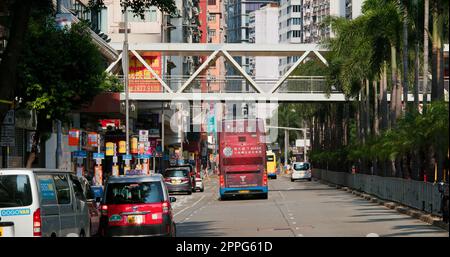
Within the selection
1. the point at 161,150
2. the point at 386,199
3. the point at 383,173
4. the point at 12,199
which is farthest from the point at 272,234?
the point at 161,150

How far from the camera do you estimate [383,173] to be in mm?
61312

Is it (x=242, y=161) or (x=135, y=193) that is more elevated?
(x=135, y=193)

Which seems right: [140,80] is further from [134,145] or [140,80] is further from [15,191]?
[15,191]

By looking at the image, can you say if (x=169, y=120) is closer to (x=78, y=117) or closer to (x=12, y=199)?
(x=78, y=117)

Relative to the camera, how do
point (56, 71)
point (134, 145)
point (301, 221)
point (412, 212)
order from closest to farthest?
point (56, 71) → point (301, 221) → point (412, 212) → point (134, 145)

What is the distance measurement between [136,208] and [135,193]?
0.42 meters

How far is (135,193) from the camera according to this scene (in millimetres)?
24812

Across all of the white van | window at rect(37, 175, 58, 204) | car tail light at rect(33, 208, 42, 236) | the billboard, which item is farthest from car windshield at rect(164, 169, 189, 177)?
car tail light at rect(33, 208, 42, 236)

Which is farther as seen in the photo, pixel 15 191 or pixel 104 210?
pixel 104 210

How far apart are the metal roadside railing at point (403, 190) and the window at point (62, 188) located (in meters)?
15.4

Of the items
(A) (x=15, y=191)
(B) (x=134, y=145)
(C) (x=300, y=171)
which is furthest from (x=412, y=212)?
(C) (x=300, y=171)

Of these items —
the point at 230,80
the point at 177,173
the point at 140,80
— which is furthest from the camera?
the point at 140,80

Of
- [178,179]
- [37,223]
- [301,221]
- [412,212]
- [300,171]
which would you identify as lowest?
[300,171]

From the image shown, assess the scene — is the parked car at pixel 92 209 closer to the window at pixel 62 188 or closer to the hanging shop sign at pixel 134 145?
the window at pixel 62 188
